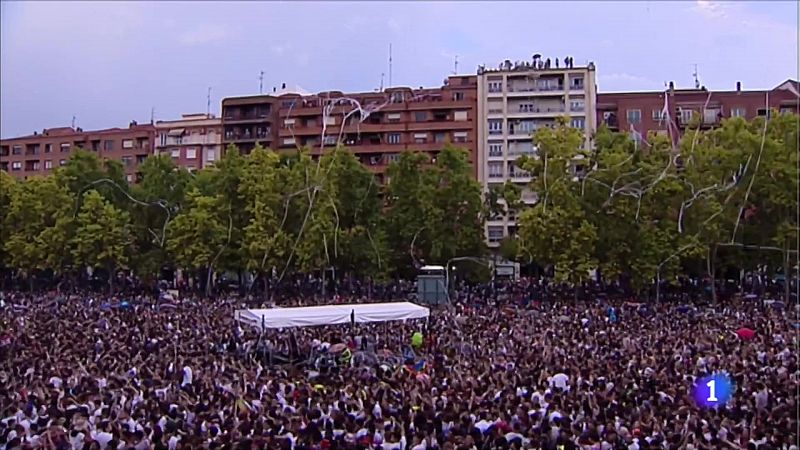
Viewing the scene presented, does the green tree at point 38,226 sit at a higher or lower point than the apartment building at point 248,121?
lower

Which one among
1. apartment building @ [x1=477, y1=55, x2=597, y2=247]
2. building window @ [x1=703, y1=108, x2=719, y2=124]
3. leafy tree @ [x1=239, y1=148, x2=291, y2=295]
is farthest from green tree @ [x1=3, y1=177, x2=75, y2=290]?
building window @ [x1=703, y1=108, x2=719, y2=124]

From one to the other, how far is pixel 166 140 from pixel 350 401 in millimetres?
59925

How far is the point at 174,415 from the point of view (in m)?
9.30

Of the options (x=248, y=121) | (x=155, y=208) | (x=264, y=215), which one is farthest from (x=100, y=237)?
(x=248, y=121)

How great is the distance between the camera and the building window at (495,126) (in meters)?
54.7

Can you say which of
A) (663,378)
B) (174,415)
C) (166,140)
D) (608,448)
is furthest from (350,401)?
(166,140)

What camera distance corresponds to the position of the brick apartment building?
5481 centimetres

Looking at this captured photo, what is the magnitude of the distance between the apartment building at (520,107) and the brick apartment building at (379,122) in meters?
0.82

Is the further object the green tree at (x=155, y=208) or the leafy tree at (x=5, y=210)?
the leafy tree at (x=5, y=210)

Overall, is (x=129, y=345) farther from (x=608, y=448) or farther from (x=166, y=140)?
(x=166, y=140)

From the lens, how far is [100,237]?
→ 37.0 m

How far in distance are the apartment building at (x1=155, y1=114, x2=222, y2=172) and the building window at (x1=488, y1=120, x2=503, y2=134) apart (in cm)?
2048

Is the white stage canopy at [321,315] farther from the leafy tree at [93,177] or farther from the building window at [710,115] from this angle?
the building window at [710,115]

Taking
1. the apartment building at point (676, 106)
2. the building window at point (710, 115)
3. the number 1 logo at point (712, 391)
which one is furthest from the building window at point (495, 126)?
the number 1 logo at point (712, 391)
